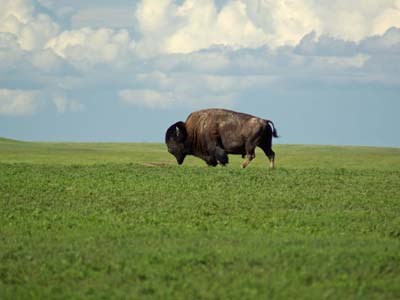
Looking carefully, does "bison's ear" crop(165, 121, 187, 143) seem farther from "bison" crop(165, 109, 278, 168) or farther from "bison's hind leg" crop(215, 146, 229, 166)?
"bison's hind leg" crop(215, 146, 229, 166)

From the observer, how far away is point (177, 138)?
34.4 m

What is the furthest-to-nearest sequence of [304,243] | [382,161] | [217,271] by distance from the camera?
[382,161], [304,243], [217,271]

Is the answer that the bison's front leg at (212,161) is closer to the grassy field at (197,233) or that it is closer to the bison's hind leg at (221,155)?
the bison's hind leg at (221,155)

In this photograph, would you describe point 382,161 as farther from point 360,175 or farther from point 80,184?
point 80,184

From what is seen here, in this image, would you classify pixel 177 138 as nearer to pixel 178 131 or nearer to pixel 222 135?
pixel 178 131

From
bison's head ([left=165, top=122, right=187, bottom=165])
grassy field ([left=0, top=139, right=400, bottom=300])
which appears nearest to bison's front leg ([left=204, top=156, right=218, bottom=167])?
bison's head ([left=165, top=122, right=187, bottom=165])

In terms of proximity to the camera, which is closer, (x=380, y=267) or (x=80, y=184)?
(x=380, y=267)

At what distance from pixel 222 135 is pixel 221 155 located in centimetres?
67

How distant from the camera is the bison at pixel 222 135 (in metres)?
32.7

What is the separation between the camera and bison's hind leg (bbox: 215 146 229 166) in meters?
33.0

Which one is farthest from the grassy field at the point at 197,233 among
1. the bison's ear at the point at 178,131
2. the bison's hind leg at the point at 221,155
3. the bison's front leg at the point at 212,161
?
the bison's ear at the point at 178,131

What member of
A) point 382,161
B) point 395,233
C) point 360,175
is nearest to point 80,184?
point 360,175

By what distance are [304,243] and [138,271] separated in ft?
10.9

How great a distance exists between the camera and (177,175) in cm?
2667
